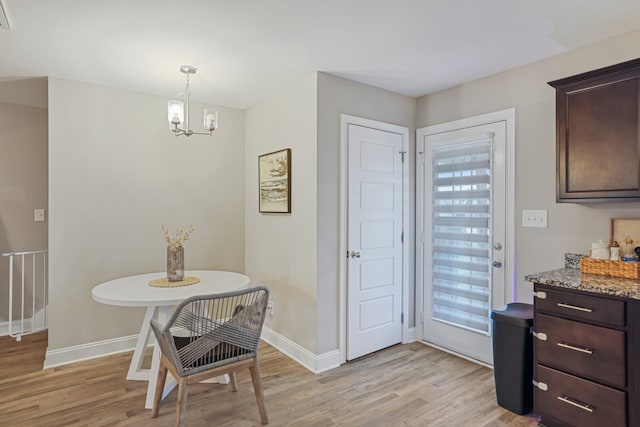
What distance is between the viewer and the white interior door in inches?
121

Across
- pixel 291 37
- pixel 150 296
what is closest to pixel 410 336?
pixel 150 296

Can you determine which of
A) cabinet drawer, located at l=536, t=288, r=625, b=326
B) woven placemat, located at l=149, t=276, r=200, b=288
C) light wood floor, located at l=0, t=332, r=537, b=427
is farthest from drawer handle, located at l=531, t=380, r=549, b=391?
woven placemat, located at l=149, t=276, r=200, b=288

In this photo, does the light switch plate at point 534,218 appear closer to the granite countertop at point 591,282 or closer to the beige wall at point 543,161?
the beige wall at point 543,161

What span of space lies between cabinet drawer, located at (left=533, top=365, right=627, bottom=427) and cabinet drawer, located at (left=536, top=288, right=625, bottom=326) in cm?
35

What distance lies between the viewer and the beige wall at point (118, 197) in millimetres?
3045

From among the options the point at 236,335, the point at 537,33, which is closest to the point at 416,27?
the point at 537,33

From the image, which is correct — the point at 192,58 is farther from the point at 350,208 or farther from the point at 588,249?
the point at 588,249

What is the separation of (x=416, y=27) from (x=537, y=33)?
0.79 m

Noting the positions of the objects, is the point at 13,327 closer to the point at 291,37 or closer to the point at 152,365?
the point at 152,365

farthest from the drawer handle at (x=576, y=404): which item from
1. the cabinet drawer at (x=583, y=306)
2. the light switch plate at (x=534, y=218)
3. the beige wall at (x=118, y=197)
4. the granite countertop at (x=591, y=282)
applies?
the beige wall at (x=118, y=197)

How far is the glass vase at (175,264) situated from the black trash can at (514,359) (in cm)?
230

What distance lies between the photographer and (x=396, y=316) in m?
3.40

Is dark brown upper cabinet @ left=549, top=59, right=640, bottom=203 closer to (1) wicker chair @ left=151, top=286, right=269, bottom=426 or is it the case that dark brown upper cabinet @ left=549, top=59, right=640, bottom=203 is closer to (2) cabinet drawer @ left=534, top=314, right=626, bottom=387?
(2) cabinet drawer @ left=534, top=314, right=626, bottom=387

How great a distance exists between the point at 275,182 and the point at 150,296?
1.52 m
